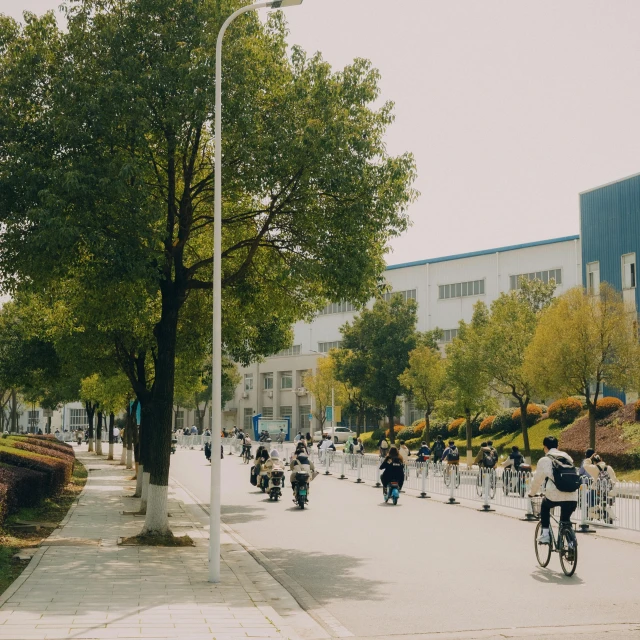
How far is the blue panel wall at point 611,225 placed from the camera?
43781 millimetres

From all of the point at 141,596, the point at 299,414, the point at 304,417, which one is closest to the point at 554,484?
the point at 141,596

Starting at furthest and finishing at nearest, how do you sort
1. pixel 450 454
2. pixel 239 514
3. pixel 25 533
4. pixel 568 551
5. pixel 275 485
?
pixel 450 454
pixel 275 485
pixel 239 514
pixel 25 533
pixel 568 551

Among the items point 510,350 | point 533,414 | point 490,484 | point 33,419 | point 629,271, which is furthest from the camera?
point 33,419

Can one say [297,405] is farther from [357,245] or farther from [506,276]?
[357,245]

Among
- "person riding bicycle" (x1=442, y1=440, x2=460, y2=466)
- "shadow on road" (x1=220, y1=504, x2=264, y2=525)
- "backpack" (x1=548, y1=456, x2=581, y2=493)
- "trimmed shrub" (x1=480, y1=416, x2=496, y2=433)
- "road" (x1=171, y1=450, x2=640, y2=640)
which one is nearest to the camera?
"road" (x1=171, y1=450, x2=640, y2=640)

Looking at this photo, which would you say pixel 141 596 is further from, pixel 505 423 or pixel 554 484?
pixel 505 423

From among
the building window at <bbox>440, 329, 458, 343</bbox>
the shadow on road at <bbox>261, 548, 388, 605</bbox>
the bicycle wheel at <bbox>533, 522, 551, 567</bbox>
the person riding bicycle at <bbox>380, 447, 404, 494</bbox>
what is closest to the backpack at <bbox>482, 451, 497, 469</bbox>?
the person riding bicycle at <bbox>380, 447, 404, 494</bbox>

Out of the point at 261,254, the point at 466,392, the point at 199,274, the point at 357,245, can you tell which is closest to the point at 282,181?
the point at 357,245

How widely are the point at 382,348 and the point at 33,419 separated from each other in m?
72.4

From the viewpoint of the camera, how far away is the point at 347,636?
809 centimetres

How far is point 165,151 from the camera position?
51.3 feet

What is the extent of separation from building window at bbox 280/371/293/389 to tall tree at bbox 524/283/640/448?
201 ft

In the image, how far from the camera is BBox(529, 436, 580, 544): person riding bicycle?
38.3ft

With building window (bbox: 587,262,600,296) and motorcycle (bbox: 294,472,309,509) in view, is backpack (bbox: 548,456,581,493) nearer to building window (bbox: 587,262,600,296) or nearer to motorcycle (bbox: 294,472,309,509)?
motorcycle (bbox: 294,472,309,509)
